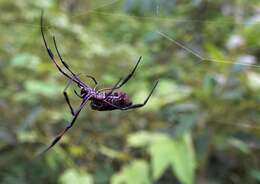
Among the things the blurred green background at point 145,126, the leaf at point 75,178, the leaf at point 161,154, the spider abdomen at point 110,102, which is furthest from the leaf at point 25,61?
the spider abdomen at point 110,102

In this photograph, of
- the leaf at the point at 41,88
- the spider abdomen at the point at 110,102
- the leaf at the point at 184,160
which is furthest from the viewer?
the leaf at the point at 41,88

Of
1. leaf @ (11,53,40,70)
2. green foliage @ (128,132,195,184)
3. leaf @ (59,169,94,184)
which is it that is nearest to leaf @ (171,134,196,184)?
green foliage @ (128,132,195,184)

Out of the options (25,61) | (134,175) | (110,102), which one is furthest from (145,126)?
(110,102)

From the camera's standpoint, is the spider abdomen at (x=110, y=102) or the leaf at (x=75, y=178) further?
the leaf at (x=75, y=178)

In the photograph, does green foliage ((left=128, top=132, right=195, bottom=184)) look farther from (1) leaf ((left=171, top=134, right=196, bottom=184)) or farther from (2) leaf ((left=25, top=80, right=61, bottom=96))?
(2) leaf ((left=25, top=80, right=61, bottom=96))

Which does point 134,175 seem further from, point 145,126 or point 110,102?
point 110,102

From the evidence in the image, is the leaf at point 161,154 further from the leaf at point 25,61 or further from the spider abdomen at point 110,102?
the spider abdomen at point 110,102

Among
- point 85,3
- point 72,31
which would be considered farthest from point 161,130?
point 85,3

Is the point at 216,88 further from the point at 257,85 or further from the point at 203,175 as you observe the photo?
the point at 203,175
